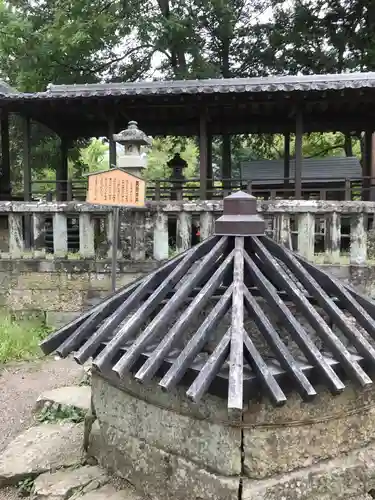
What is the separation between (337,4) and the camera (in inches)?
590

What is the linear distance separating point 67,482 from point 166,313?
1357 millimetres

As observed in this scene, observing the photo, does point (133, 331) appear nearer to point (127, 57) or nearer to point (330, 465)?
point (330, 465)

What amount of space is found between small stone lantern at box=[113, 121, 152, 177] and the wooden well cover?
2.51ft

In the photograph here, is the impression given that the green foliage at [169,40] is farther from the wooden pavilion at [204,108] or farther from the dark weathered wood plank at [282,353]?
the dark weathered wood plank at [282,353]

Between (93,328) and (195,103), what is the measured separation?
7050 mm

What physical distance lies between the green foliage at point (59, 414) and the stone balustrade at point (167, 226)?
9.12 ft

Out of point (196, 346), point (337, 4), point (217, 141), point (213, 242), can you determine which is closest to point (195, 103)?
point (213, 242)

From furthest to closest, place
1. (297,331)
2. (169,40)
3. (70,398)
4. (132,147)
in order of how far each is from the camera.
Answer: (169,40) → (132,147) → (70,398) → (297,331)

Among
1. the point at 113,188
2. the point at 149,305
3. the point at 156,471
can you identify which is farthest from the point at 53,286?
the point at 156,471

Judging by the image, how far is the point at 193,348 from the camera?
2383mm

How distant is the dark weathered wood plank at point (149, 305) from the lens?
8.64ft

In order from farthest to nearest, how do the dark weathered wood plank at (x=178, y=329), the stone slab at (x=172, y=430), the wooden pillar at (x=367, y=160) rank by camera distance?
the wooden pillar at (x=367, y=160), the stone slab at (x=172, y=430), the dark weathered wood plank at (x=178, y=329)

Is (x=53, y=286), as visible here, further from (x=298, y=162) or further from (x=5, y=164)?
(x=298, y=162)

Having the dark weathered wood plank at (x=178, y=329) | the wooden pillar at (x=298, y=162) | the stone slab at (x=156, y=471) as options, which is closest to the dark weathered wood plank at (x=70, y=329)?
the stone slab at (x=156, y=471)
